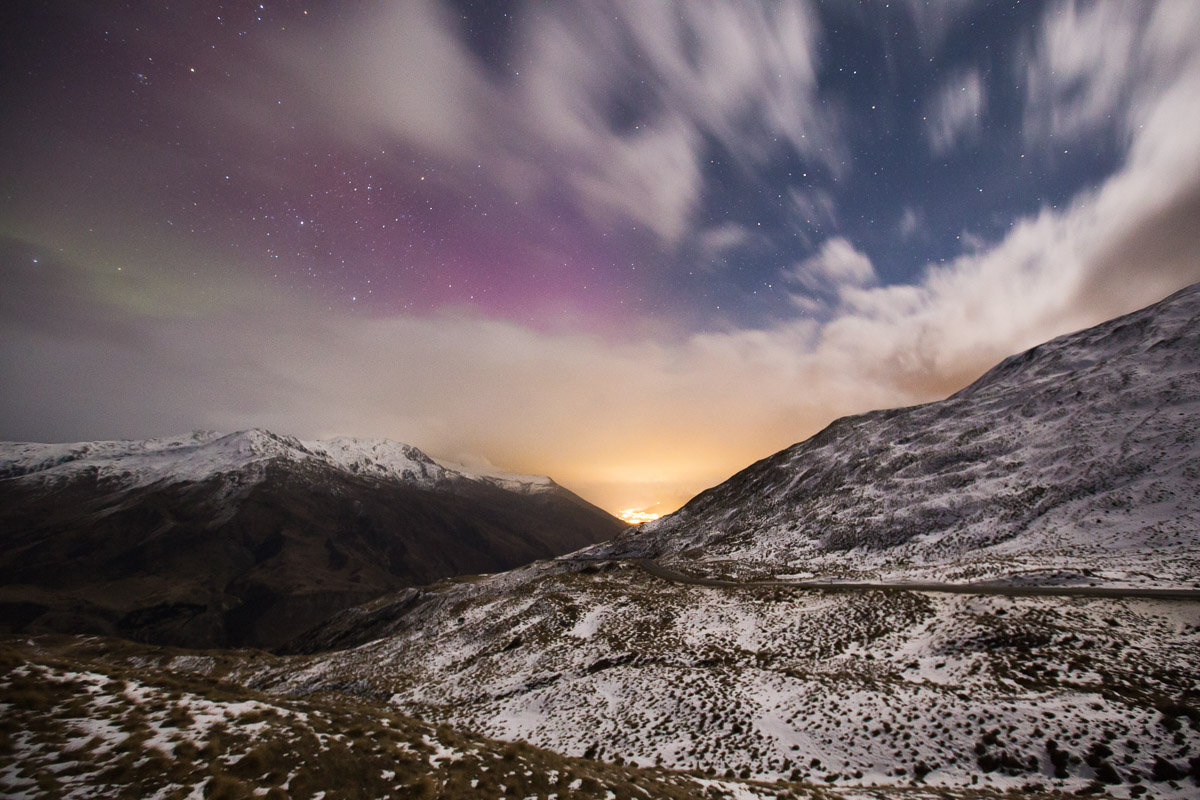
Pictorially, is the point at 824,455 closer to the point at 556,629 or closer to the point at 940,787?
the point at 556,629

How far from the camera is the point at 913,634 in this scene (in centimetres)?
2817

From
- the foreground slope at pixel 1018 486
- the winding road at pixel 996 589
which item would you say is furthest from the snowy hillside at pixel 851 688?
the foreground slope at pixel 1018 486

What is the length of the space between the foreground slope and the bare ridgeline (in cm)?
45

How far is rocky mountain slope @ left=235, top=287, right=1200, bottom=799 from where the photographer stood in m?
17.3

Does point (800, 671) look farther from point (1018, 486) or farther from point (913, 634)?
point (1018, 486)

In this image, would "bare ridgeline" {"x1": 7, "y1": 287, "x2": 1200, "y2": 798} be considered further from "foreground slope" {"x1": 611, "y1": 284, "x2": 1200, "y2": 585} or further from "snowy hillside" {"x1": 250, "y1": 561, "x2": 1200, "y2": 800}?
"foreground slope" {"x1": 611, "y1": 284, "x2": 1200, "y2": 585}

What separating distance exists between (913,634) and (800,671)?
8.91m

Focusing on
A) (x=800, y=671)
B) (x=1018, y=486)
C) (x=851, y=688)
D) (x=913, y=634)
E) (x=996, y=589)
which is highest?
(x=1018, y=486)

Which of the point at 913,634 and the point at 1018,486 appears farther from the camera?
the point at 1018,486

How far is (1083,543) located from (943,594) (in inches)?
876

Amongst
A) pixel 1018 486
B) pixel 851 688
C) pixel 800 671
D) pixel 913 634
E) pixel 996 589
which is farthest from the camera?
pixel 1018 486

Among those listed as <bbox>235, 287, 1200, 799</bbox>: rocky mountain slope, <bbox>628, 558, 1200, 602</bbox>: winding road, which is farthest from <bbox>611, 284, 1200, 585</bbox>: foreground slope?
<bbox>628, 558, 1200, 602</bbox>: winding road

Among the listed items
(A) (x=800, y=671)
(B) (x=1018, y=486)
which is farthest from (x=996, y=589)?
(B) (x=1018, y=486)

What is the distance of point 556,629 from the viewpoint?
1644 inches
